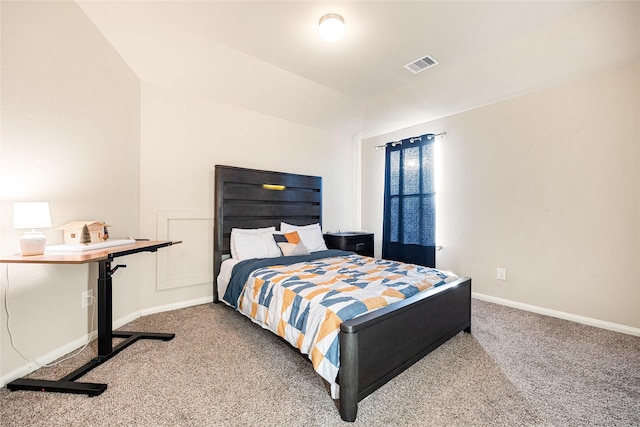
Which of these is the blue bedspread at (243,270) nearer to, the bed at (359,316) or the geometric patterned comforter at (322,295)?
the geometric patterned comforter at (322,295)

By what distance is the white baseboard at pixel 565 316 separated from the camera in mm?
2484

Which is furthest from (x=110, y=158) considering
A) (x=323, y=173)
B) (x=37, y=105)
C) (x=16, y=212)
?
(x=323, y=173)

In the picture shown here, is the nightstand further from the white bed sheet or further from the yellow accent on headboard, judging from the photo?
the white bed sheet

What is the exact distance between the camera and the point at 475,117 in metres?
3.47

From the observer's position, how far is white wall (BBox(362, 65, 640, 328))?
251cm

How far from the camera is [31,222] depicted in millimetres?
1655

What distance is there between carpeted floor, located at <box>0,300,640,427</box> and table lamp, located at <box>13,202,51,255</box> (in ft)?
2.77

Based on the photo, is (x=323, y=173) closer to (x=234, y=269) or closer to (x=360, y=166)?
(x=360, y=166)

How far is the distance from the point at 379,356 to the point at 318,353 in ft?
1.16

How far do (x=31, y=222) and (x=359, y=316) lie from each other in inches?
78.8

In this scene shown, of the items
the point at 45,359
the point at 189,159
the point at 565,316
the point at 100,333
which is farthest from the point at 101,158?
the point at 565,316

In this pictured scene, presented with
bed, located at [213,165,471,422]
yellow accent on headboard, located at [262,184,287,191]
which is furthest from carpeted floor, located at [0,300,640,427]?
yellow accent on headboard, located at [262,184,287,191]

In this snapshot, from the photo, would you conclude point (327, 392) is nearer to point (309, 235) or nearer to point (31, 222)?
point (31, 222)

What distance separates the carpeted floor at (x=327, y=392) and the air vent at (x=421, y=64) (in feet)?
9.10
